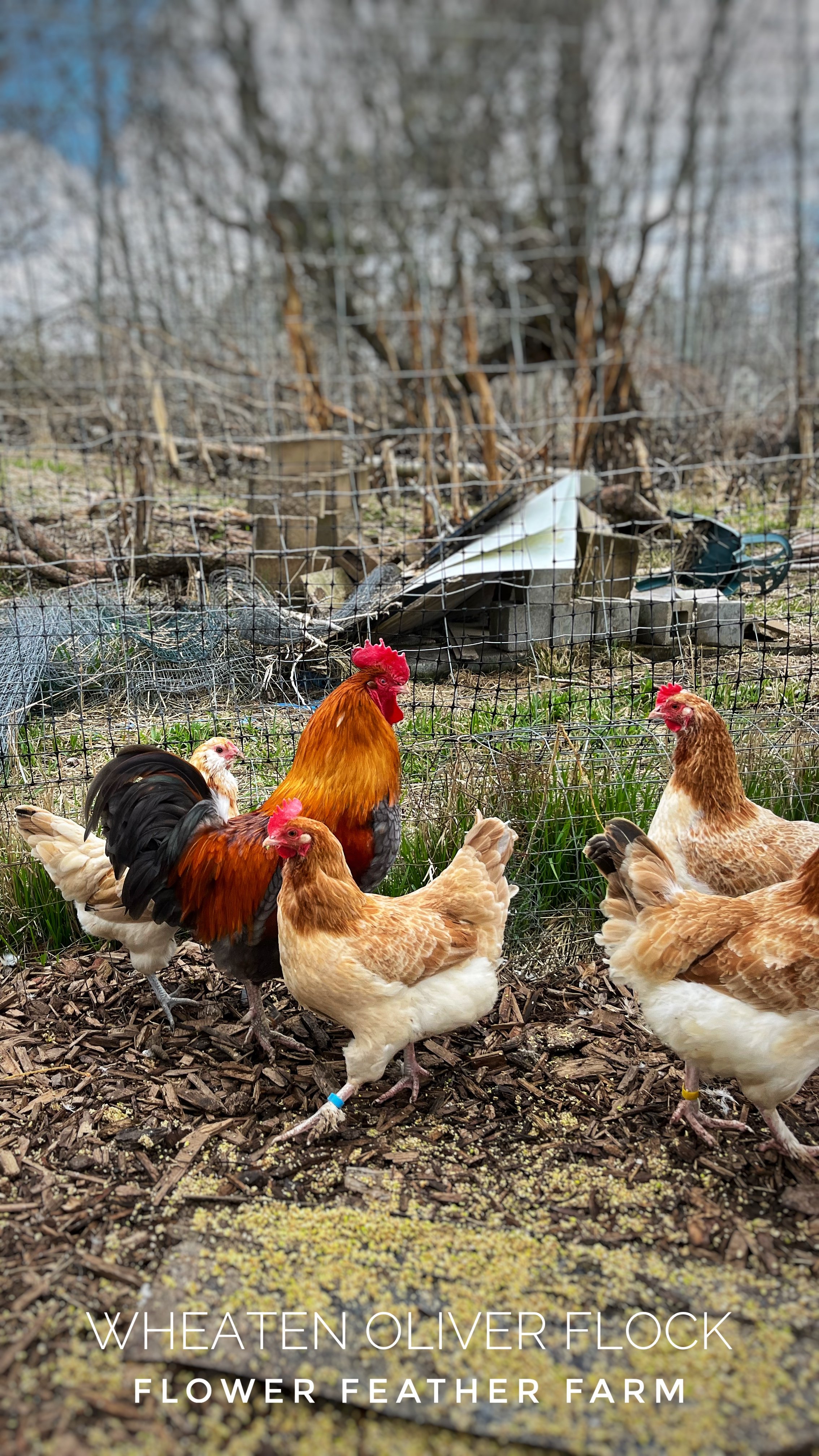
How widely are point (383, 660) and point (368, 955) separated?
1280 mm

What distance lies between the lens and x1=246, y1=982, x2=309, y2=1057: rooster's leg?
369 cm

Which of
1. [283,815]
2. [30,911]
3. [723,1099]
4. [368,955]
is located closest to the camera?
[368,955]

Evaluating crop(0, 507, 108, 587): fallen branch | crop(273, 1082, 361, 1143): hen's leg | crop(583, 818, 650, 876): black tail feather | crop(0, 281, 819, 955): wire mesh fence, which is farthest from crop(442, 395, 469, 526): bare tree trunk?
crop(273, 1082, 361, 1143): hen's leg

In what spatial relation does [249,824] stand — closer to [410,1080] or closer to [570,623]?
[410,1080]

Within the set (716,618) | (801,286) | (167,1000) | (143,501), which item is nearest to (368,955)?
(167,1000)

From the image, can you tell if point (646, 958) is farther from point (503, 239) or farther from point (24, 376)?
point (503, 239)

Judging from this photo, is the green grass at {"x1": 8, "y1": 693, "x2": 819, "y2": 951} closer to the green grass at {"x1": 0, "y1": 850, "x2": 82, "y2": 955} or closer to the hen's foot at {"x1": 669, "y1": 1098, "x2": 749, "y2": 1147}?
the green grass at {"x1": 0, "y1": 850, "x2": 82, "y2": 955}

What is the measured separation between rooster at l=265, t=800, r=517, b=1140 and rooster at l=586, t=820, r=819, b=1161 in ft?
1.58

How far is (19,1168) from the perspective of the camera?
3041 mm

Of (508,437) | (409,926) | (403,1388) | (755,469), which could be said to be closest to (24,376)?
(508,437)

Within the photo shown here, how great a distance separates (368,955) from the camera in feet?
10.3

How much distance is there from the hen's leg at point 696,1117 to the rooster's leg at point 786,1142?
0.15 metres

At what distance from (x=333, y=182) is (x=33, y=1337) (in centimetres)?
1837

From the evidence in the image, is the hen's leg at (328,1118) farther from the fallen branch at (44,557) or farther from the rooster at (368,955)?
the fallen branch at (44,557)
